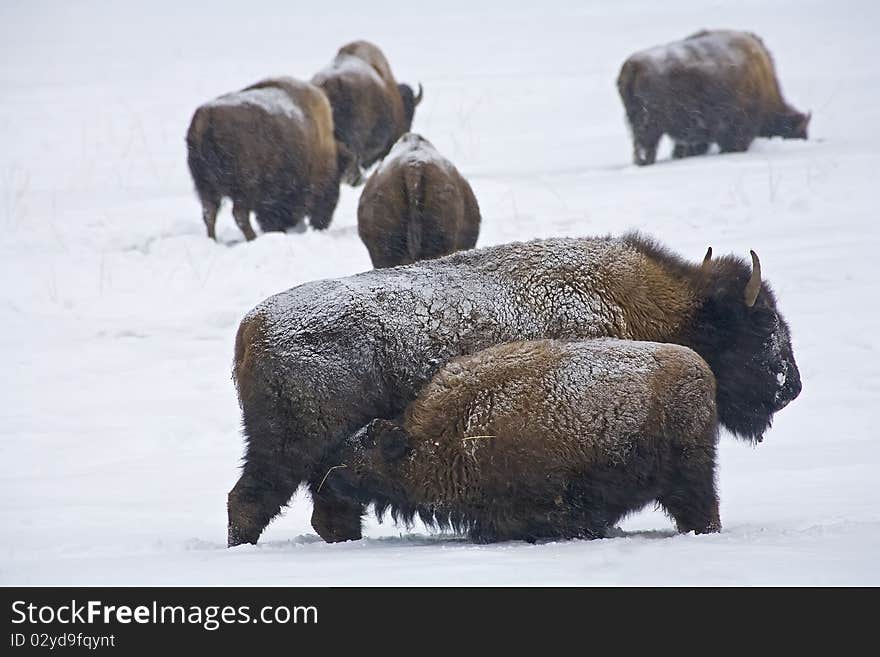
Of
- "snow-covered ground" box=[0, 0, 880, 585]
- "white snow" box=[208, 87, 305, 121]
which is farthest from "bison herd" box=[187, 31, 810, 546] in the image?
"white snow" box=[208, 87, 305, 121]

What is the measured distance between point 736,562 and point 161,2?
37940 mm

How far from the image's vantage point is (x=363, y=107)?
15344mm

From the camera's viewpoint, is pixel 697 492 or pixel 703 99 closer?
pixel 697 492

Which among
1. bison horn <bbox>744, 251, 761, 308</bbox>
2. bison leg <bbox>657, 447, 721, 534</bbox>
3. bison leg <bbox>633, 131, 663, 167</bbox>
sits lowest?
bison leg <bbox>633, 131, 663, 167</bbox>

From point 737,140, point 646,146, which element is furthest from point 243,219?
point 737,140

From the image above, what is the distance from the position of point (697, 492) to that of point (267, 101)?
8.56 meters

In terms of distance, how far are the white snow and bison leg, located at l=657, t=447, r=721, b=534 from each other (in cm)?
834

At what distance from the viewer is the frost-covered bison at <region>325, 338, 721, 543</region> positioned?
17.0 feet

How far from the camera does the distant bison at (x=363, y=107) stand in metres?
15.2

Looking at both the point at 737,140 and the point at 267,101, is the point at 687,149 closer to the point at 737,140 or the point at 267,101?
the point at 737,140

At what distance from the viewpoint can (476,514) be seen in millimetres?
5211

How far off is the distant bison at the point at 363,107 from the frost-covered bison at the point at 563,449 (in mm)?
9787

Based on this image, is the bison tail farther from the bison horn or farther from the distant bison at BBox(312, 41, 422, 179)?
the distant bison at BBox(312, 41, 422, 179)

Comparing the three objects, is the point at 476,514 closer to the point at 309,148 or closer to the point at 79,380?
the point at 79,380
